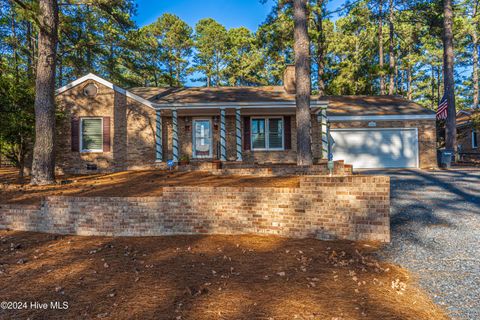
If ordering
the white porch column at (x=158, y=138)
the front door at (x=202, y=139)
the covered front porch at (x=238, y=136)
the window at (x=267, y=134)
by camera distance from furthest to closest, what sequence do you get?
the window at (x=267, y=134)
the front door at (x=202, y=139)
the covered front porch at (x=238, y=136)
the white porch column at (x=158, y=138)

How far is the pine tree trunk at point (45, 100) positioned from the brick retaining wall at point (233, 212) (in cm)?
259

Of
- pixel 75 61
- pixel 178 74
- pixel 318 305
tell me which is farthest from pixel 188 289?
pixel 178 74

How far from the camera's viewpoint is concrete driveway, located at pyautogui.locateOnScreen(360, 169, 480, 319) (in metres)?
2.62

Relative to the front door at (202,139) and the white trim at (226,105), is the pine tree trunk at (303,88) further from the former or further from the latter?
the front door at (202,139)

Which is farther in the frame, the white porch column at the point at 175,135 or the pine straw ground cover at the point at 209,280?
the white porch column at the point at 175,135

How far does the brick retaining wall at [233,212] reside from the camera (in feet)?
13.0

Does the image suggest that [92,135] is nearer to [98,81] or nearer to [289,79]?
[98,81]

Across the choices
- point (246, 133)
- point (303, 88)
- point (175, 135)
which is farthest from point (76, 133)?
point (303, 88)

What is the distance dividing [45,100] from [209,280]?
24.3 ft

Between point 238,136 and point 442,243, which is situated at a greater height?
point 238,136

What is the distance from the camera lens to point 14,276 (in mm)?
3227

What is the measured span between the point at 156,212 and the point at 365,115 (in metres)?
12.2

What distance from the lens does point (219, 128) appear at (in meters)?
12.5

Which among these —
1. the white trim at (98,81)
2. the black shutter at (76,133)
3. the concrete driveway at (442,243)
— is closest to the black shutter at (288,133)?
the white trim at (98,81)
